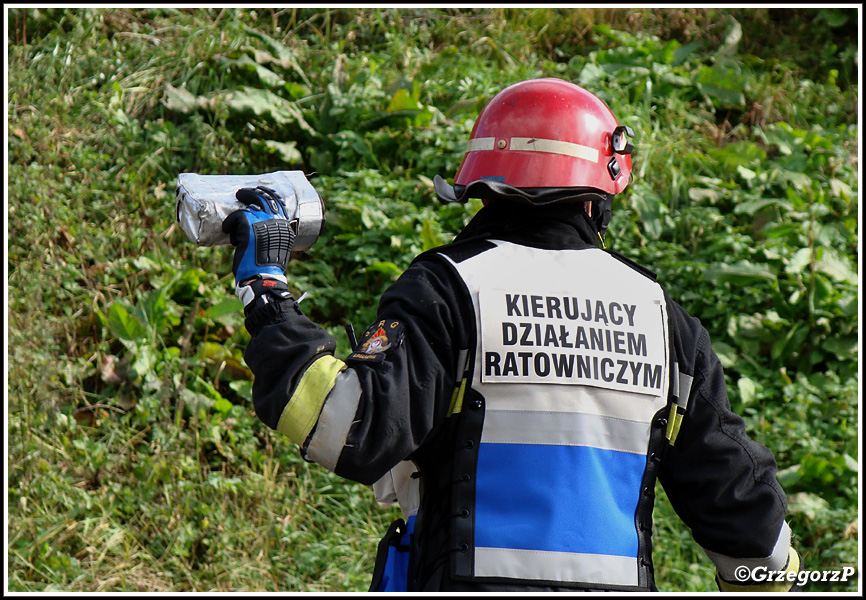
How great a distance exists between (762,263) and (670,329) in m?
3.37

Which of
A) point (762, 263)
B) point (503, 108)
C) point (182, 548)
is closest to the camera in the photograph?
point (503, 108)

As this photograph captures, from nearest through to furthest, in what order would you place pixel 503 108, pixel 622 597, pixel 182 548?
pixel 622 597
pixel 503 108
pixel 182 548

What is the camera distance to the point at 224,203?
2258 millimetres

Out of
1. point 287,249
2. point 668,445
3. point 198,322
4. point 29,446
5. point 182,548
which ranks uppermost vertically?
point 287,249

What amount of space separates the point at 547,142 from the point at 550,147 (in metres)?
0.02

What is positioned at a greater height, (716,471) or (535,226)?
(535,226)

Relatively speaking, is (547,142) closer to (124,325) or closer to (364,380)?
(364,380)

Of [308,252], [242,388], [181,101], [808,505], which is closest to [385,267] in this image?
[308,252]

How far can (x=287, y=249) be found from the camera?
7.34 ft

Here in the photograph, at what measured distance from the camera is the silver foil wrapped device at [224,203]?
7.34 ft

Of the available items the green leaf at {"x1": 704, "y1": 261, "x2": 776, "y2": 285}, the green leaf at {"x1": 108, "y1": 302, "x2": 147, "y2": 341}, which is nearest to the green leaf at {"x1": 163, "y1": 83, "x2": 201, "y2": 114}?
the green leaf at {"x1": 108, "y1": 302, "x2": 147, "y2": 341}

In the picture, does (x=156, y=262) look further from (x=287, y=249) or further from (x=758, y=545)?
(x=758, y=545)

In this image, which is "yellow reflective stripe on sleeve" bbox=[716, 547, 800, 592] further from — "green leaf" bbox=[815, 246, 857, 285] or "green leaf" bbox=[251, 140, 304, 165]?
"green leaf" bbox=[251, 140, 304, 165]

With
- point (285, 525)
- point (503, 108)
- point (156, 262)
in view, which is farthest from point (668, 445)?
point (156, 262)
